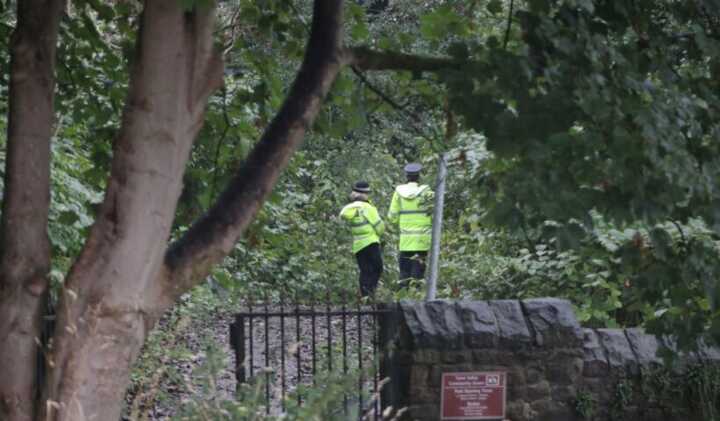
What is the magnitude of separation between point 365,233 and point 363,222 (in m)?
0.17

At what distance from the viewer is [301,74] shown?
16.1ft

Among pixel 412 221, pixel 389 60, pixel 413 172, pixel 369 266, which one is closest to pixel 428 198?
pixel 413 172

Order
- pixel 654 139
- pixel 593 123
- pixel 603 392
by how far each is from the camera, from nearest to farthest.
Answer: pixel 654 139 < pixel 593 123 < pixel 603 392

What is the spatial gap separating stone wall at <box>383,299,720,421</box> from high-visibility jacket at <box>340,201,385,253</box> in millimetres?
6573

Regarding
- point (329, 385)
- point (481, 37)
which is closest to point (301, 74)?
point (329, 385)

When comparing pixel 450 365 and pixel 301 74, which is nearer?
pixel 301 74

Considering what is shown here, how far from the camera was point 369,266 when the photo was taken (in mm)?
15148

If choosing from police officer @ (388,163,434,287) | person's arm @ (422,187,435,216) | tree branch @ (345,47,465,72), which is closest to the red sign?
tree branch @ (345,47,465,72)

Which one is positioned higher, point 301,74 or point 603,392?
point 301,74

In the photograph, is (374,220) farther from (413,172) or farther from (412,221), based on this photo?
(413,172)

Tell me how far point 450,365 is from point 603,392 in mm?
1219

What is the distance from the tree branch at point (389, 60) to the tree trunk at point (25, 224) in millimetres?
1315

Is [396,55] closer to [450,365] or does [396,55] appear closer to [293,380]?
[450,365]

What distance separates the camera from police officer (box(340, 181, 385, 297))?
579 inches
